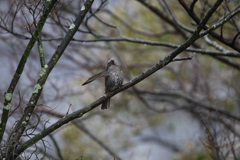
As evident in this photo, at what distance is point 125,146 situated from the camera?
8.95 m

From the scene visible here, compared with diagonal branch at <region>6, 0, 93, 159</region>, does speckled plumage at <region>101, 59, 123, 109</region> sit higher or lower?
higher

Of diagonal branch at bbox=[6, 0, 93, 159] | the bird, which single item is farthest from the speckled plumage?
diagonal branch at bbox=[6, 0, 93, 159]

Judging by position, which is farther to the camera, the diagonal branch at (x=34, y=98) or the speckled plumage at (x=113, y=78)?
the speckled plumage at (x=113, y=78)

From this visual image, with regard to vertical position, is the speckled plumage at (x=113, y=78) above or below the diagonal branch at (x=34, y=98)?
above

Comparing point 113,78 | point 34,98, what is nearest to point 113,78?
point 113,78

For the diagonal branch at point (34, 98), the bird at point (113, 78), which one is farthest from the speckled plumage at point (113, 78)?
the diagonal branch at point (34, 98)

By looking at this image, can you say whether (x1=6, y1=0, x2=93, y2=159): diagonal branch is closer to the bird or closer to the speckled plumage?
the bird

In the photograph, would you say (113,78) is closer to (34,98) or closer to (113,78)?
(113,78)

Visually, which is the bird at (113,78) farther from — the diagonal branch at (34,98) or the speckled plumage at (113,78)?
the diagonal branch at (34,98)

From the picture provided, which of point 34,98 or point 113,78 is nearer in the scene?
point 34,98

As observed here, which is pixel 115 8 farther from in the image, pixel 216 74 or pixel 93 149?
pixel 93 149

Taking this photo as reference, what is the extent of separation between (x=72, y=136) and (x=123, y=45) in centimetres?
262

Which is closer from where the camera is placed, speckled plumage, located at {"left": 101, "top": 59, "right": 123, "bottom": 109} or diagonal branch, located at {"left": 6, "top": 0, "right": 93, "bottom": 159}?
diagonal branch, located at {"left": 6, "top": 0, "right": 93, "bottom": 159}

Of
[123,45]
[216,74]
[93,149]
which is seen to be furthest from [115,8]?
[93,149]
